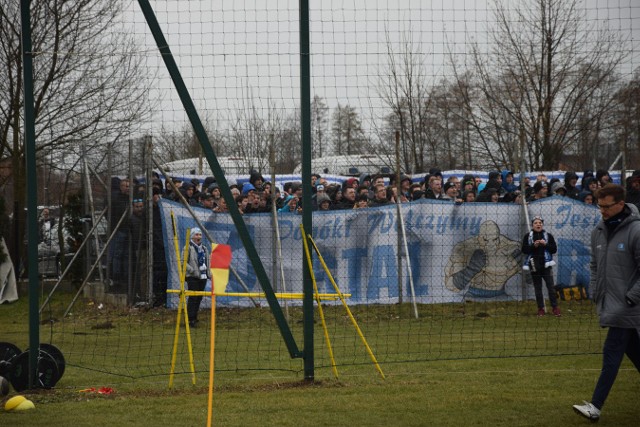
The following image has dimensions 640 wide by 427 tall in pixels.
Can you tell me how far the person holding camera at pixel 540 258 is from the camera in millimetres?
16312

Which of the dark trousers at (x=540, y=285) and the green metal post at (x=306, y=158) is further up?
the green metal post at (x=306, y=158)

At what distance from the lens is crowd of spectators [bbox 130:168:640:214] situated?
663 inches

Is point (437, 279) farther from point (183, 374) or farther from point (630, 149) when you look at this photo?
point (183, 374)

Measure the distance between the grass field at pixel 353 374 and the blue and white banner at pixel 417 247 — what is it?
49 centimetres

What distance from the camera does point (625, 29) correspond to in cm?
1059

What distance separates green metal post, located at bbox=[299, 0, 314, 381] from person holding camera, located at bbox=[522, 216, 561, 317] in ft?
25.3

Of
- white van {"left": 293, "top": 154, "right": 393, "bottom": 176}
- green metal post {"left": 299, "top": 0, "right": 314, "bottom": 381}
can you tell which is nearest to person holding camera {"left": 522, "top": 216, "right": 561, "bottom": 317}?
white van {"left": 293, "top": 154, "right": 393, "bottom": 176}

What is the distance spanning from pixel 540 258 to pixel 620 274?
8987 millimetres

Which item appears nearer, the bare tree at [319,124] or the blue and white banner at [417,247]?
the bare tree at [319,124]

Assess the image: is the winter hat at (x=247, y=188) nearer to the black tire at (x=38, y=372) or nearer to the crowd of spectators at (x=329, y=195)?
the crowd of spectators at (x=329, y=195)

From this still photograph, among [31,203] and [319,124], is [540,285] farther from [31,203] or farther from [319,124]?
[31,203]

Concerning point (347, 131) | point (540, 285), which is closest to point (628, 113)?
point (540, 285)

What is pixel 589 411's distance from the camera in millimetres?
7543

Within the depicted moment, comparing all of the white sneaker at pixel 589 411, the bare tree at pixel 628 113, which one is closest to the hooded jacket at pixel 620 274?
the white sneaker at pixel 589 411
